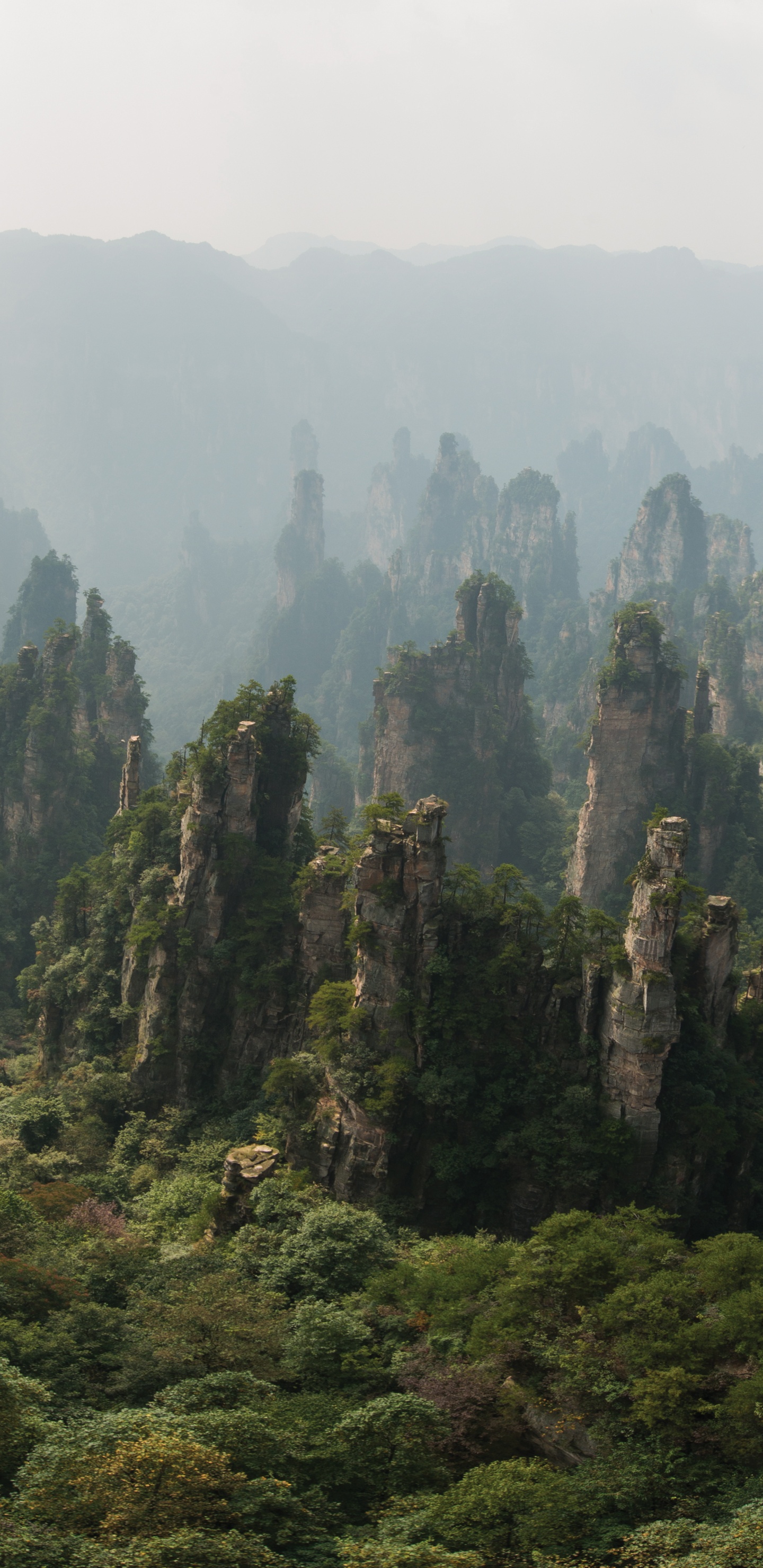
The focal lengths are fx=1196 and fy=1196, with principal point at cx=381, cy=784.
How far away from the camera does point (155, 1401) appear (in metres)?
16.8

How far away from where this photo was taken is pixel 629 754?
191ft

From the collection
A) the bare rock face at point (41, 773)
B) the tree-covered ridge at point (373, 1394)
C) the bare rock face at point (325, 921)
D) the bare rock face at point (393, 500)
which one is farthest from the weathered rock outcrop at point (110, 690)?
the bare rock face at point (393, 500)

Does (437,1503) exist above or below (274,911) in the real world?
below

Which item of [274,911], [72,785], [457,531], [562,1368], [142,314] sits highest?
[142,314]

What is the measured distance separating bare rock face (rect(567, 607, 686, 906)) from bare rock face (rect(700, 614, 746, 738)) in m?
20.2

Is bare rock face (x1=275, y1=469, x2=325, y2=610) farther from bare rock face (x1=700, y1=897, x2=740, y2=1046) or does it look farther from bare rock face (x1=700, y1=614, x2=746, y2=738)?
bare rock face (x1=700, y1=897, x2=740, y2=1046)

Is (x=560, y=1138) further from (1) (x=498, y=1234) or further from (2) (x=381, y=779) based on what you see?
(2) (x=381, y=779)

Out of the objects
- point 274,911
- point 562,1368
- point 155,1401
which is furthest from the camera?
point 274,911

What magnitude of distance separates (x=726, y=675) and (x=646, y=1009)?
55479 mm

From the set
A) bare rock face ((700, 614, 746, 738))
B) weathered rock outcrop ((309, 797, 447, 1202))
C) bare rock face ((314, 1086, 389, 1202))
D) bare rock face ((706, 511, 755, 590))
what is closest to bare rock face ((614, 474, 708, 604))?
bare rock face ((706, 511, 755, 590))

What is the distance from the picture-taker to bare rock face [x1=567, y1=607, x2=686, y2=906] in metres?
57.7

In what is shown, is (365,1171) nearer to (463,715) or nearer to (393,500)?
(463,715)

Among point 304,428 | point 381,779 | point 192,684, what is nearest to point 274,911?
point 381,779

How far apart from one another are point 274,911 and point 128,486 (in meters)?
164
